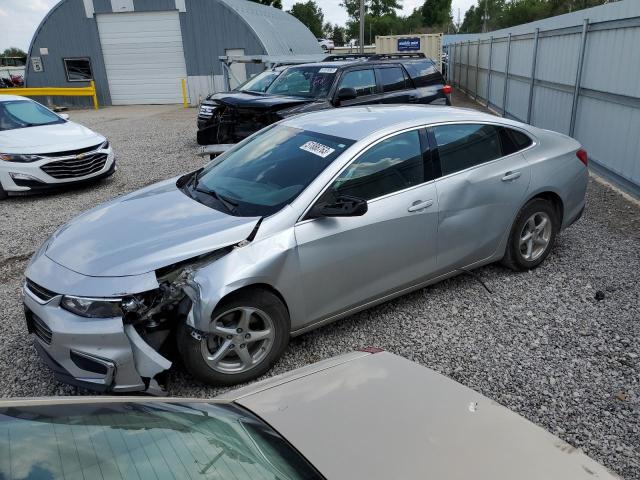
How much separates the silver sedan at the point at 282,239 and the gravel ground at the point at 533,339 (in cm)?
29

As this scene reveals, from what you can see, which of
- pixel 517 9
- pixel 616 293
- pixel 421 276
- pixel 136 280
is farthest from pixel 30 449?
pixel 517 9

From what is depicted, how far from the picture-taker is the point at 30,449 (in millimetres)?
1377

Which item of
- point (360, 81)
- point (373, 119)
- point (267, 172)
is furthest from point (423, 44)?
point (267, 172)

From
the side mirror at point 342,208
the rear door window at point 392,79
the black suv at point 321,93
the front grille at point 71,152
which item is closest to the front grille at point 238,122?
the black suv at point 321,93

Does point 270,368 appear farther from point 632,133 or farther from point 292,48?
point 292,48

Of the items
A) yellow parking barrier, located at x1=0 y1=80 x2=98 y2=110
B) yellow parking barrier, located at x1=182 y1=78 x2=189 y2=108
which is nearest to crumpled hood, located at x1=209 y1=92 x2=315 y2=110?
yellow parking barrier, located at x1=182 y1=78 x2=189 y2=108

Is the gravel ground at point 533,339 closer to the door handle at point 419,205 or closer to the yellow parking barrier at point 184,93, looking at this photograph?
the door handle at point 419,205

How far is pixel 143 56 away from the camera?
2442cm

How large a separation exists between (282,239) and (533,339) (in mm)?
2026

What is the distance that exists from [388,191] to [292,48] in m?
25.1

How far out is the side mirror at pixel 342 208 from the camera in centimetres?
347

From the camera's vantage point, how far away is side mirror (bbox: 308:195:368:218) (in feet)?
11.4

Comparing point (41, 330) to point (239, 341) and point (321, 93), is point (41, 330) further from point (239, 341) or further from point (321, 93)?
point (321, 93)

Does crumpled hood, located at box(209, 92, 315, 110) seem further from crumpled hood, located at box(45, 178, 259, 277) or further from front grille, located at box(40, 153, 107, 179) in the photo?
crumpled hood, located at box(45, 178, 259, 277)
